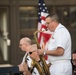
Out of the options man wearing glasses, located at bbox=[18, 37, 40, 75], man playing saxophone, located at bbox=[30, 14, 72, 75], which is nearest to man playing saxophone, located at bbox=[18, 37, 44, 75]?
man wearing glasses, located at bbox=[18, 37, 40, 75]

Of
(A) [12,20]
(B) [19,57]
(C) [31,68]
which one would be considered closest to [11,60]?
(B) [19,57]

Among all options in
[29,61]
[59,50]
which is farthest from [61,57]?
[29,61]

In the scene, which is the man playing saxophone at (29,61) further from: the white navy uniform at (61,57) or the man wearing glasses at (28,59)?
the white navy uniform at (61,57)

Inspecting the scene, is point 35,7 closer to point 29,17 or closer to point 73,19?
Result: point 29,17

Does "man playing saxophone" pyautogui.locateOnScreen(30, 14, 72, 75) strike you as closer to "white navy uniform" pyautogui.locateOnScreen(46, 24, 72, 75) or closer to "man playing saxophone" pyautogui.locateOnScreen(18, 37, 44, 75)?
"white navy uniform" pyautogui.locateOnScreen(46, 24, 72, 75)

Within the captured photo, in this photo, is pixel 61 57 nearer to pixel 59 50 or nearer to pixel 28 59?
pixel 59 50

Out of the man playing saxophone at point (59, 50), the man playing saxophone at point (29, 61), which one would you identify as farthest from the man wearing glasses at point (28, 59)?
the man playing saxophone at point (59, 50)

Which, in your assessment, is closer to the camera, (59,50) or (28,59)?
(59,50)

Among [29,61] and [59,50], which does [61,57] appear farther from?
[29,61]

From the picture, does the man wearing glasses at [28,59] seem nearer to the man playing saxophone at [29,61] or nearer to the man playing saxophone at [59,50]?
the man playing saxophone at [29,61]

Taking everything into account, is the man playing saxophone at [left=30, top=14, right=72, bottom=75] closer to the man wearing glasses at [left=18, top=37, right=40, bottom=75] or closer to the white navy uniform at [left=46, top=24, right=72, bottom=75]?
the white navy uniform at [left=46, top=24, right=72, bottom=75]

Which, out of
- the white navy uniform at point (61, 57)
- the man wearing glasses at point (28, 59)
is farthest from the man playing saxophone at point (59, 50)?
the man wearing glasses at point (28, 59)

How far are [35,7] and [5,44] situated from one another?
65.5 inches

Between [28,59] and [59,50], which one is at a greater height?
[59,50]
